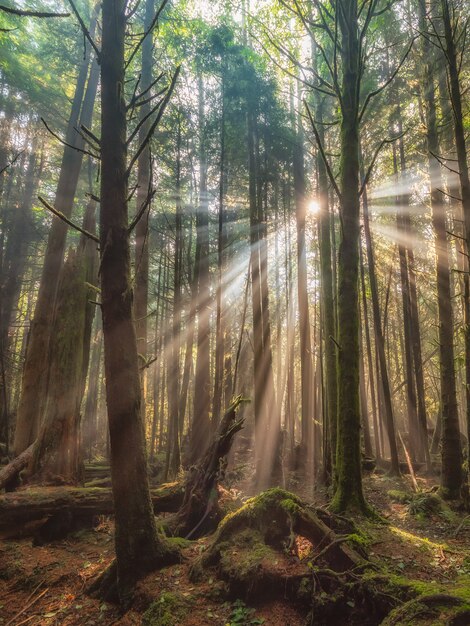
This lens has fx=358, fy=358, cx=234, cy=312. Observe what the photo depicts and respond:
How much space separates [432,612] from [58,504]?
514 centimetres

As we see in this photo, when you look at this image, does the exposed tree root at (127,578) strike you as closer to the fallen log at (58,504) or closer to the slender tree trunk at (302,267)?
the fallen log at (58,504)

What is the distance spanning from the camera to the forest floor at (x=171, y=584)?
2.89 meters

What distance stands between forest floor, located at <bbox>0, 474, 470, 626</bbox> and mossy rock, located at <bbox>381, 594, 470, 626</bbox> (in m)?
0.06

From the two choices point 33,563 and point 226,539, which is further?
point 33,563

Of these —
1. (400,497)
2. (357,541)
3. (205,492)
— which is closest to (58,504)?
(205,492)

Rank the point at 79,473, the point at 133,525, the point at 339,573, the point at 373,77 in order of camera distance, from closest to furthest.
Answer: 1. the point at 339,573
2. the point at 133,525
3. the point at 79,473
4. the point at 373,77

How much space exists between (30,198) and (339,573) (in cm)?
1922

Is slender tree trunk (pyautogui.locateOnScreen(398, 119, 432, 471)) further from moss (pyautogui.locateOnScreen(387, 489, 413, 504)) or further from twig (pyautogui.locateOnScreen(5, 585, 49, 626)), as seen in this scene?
twig (pyautogui.locateOnScreen(5, 585, 49, 626))

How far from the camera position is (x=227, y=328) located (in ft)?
64.1

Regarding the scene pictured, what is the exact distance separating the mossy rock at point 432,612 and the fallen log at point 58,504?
15.6 feet


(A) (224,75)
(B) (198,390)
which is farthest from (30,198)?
(B) (198,390)

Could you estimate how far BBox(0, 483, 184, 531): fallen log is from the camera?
507cm

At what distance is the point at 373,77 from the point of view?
10859 mm

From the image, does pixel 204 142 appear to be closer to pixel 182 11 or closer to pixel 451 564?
pixel 182 11
